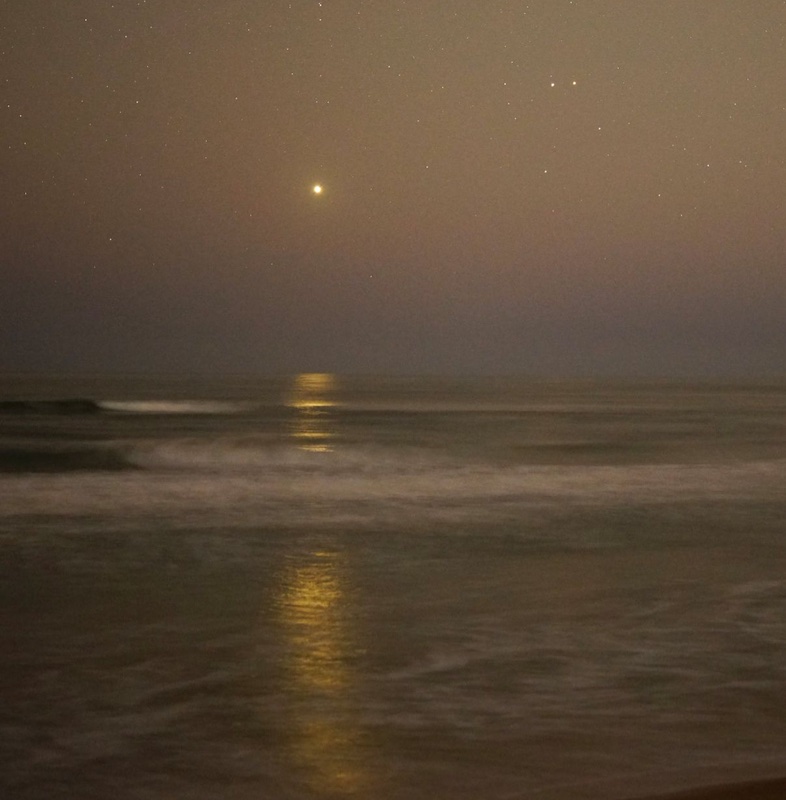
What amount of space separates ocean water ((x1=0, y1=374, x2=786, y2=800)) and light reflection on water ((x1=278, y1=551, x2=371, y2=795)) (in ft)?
0.06

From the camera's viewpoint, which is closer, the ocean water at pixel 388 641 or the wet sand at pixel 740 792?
the wet sand at pixel 740 792

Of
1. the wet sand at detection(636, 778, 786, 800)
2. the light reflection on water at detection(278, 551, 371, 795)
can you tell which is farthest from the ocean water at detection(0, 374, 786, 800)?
the wet sand at detection(636, 778, 786, 800)

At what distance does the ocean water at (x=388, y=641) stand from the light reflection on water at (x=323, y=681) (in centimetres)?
2

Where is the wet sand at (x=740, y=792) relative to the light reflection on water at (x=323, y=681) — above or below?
above

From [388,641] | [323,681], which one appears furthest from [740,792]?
[388,641]

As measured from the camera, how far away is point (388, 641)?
21.3ft

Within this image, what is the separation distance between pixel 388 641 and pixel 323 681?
0.98m

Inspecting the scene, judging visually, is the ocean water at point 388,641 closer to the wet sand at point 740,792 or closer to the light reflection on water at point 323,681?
the light reflection on water at point 323,681

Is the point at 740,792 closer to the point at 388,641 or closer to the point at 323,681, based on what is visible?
the point at 323,681

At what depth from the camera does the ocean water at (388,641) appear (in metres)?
4.31

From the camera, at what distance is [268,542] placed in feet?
35.5

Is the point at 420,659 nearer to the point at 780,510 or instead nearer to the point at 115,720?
the point at 115,720

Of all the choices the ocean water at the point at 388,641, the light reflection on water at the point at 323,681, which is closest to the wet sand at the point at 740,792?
the ocean water at the point at 388,641

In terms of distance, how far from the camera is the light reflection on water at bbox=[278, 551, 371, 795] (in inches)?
168
